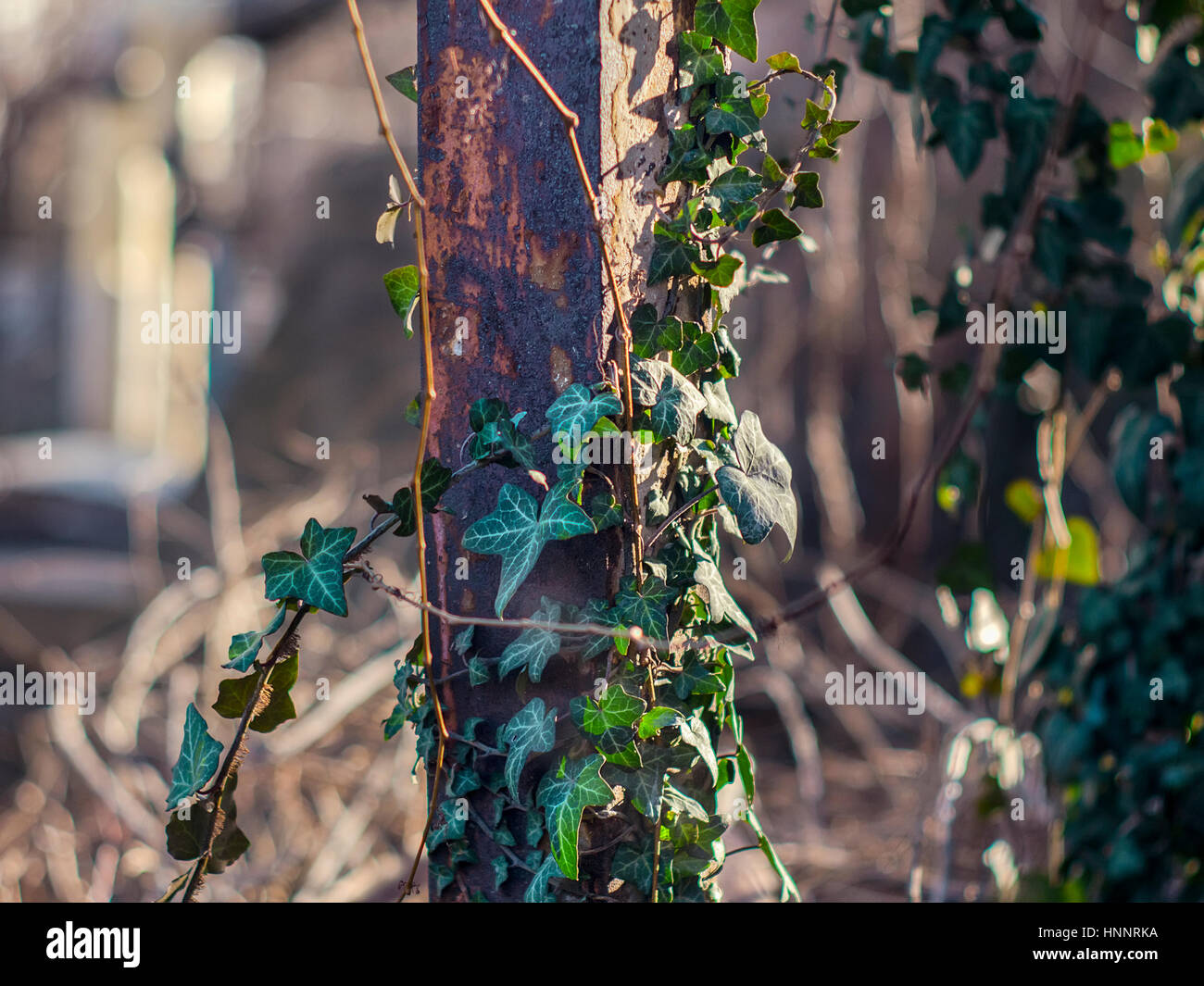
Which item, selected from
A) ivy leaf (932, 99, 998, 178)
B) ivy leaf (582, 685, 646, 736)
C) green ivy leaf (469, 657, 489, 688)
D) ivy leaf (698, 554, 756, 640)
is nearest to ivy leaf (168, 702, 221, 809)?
green ivy leaf (469, 657, 489, 688)

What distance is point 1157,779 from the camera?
1607 mm

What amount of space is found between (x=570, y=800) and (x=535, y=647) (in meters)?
0.14

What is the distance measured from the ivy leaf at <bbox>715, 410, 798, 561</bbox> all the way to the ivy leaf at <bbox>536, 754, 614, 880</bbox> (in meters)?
0.25

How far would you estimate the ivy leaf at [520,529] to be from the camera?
0.81 meters

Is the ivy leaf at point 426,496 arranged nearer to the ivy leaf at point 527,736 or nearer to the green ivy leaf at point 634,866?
the ivy leaf at point 527,736

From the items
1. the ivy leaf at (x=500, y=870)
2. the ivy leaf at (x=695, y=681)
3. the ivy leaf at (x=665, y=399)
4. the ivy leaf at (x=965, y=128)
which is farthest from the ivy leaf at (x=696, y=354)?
the ivy leaf at (x=965, y=128)

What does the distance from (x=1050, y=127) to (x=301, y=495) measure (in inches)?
82.8

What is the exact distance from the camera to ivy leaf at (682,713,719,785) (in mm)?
840

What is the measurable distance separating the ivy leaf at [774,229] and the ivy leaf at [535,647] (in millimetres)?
408

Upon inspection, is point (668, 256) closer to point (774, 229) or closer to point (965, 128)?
point (774, 229)

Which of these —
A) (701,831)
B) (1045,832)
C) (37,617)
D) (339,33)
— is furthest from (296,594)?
(339,33)

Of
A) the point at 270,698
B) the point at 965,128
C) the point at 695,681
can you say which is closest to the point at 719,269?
the point at 695,681

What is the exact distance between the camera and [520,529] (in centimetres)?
85
